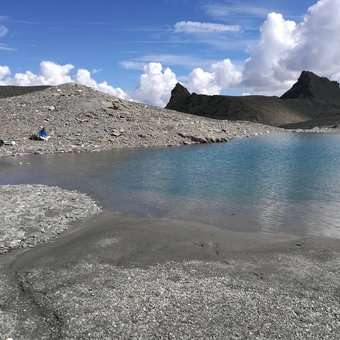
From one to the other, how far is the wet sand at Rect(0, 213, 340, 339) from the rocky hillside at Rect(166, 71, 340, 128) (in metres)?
102

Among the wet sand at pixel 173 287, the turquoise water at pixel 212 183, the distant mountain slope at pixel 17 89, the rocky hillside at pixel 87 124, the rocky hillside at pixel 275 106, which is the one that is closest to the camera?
the wet sand at pixel 173 287

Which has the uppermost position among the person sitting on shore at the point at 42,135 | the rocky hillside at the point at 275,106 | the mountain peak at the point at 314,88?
the mountain peak at the point at 314,88

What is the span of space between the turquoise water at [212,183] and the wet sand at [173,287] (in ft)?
9.66

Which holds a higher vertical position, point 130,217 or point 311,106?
point 311,106

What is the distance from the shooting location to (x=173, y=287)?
10.6 meters

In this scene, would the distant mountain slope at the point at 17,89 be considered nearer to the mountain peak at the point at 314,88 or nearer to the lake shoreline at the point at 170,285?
the lake shoreline at the point at 170,285

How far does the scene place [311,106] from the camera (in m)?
165

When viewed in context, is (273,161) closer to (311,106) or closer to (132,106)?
(132,106)

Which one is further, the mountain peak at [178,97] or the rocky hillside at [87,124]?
the mountain peak at [178,97]

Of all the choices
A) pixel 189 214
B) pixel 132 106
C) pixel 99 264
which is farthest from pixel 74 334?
pixel 132 106

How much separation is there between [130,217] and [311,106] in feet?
531

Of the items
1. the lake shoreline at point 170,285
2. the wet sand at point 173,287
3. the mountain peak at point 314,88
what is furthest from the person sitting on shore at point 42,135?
the mountain peak at point 314,88

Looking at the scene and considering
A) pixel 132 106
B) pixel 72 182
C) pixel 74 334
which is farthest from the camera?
pixel 132 106

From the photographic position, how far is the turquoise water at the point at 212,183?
18.0 metres
